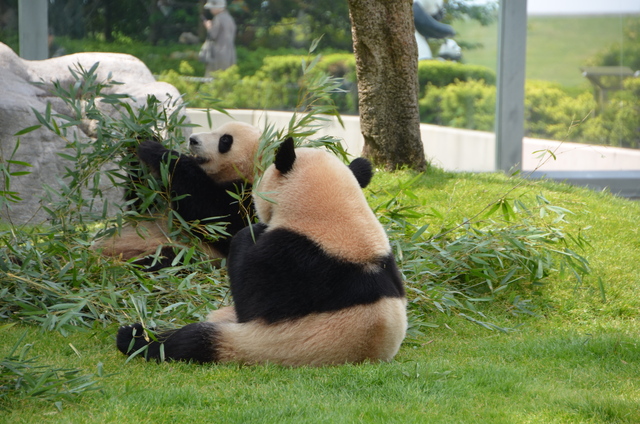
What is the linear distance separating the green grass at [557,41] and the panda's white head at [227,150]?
266 inches

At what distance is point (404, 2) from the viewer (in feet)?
21.4

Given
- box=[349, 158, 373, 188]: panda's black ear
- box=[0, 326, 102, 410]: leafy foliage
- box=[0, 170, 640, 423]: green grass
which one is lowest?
box=[0, 170, 640, 423]: green grass

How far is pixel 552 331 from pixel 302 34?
6.96m

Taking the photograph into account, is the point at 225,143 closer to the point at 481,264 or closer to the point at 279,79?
the point at 481,264

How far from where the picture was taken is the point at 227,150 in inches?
169

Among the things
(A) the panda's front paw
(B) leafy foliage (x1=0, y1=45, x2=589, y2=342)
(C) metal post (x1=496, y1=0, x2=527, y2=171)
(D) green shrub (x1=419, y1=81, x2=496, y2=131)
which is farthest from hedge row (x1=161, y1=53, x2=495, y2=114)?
(A) the panda's front paw

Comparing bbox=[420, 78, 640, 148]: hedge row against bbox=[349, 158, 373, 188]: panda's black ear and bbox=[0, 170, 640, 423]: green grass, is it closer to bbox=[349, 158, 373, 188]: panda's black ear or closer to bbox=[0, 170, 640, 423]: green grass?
bbox=[0, 170, 640, 423]: green grass

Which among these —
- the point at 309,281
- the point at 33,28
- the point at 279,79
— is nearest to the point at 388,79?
the point at 279,79

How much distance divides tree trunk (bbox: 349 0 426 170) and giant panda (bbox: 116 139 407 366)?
12.2 feet

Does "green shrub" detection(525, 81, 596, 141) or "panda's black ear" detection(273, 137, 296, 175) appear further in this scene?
"green shrub" detection(525, 81, 596, 141)

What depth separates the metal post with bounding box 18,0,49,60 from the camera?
31.2 ft

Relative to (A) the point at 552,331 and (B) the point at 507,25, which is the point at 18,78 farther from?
(B) the point at 507,25

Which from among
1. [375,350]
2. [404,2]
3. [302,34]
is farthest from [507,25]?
[375,350]

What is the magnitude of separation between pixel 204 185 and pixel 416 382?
2.01 metres
